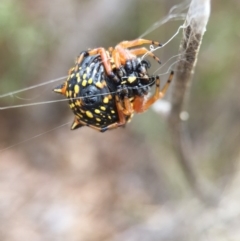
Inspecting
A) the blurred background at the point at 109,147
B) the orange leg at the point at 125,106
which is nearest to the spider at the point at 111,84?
the orange leg at the point at 125,106

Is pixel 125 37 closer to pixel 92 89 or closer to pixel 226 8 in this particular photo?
pixel 226 8

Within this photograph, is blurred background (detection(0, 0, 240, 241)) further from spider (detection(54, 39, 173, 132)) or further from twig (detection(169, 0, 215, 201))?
spider (detection(54, 39, 173, 132))

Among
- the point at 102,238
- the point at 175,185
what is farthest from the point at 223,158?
the point at 102,238

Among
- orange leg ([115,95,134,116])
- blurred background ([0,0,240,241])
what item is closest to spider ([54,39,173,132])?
orange leg ([115,95,134,116])

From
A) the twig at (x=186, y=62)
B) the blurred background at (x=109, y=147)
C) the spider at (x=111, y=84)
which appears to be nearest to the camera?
the twig at (x=186, y=62)

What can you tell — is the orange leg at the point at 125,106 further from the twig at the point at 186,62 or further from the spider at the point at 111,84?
the twig at the point at 186,62
